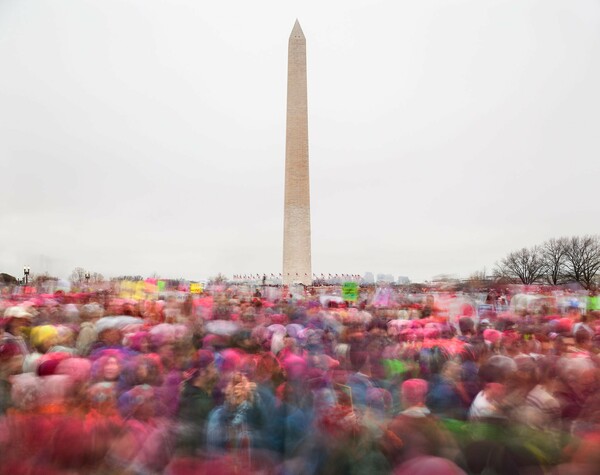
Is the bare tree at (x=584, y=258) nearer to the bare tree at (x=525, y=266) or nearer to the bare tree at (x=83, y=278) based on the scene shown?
the bare tree at (x=525, y=266)

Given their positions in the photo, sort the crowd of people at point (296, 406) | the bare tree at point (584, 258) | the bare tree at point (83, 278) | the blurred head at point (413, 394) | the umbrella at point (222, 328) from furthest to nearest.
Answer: the bare tree at point (584, 258) → the bare tree at point (83, 278) → the umbrella at point (222, 328) → the blurred head at point (413, 394) → the crowd of people at point (296, 406)

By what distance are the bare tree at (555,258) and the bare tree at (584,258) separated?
928mm

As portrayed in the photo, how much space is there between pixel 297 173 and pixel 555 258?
1696 inches

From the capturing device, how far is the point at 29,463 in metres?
3.36

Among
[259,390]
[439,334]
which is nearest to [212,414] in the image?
[259,390]

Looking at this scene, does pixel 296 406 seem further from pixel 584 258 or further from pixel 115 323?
pixel 584 258

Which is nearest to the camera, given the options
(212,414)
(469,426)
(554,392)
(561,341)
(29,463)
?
(29,463)

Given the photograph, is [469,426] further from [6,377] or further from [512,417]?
[6,377]

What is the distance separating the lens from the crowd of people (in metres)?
3.57

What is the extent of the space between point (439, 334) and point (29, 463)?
22.0ft

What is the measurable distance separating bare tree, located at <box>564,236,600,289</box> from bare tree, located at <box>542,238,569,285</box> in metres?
0.93

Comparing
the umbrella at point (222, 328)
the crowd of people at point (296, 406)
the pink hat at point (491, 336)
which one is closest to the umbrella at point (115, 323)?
the crowd of people at point (296, 406)

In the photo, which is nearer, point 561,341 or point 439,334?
point 561,341

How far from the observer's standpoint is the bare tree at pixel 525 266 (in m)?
66.8
